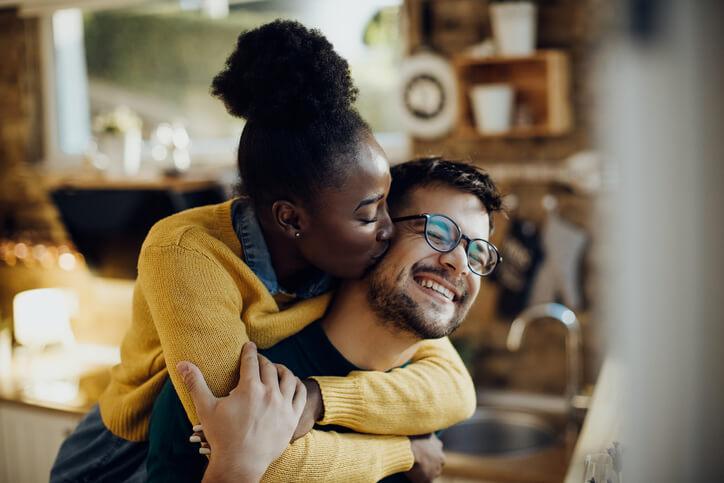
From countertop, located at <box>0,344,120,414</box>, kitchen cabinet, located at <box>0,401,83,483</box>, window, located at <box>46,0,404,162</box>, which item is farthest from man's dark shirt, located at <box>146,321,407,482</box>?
kitchen cabinet, located at <box>0,401,83,483</box>

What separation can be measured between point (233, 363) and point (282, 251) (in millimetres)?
205

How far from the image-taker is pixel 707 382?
0.42m

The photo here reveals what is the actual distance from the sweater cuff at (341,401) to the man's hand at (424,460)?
195 mm

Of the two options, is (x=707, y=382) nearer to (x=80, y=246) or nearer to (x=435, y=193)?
(x=435, y=193)

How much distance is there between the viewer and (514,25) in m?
2.54

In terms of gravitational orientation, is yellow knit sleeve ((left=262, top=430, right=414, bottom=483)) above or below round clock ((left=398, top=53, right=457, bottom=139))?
below

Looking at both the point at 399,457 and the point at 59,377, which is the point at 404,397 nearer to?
the point at 399,457

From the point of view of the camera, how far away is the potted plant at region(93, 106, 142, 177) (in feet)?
10.8

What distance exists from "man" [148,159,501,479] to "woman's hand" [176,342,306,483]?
149 millimetres

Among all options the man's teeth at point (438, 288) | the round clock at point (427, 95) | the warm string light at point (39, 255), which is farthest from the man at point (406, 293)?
the warm string light at point (39, 255)

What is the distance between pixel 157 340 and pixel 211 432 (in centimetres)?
29

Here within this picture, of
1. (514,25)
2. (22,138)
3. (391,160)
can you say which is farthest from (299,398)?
(22,138)

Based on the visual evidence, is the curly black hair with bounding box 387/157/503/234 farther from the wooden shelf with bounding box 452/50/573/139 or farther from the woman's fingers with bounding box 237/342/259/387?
the wooden shelf with bounding box 452/50/573/139

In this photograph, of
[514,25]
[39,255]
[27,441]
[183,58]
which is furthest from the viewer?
[39,255]
